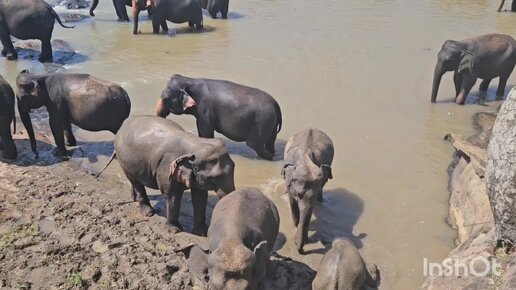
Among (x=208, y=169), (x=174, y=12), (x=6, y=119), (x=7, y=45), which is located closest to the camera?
(x=208, y=169)

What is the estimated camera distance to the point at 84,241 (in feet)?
20.1

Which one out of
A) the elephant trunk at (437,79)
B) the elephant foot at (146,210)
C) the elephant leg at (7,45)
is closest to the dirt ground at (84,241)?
the elephant foot at (146,210)

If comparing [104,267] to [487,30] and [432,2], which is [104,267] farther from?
[432,2]

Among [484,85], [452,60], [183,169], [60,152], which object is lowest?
[60,152]

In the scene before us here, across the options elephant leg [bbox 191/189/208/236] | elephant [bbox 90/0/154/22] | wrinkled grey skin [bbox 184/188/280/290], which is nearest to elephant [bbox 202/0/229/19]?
elephant [bbox 90/0/154/22]

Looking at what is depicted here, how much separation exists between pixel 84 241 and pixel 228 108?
3005mm

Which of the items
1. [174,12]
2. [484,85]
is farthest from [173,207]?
[174,12]

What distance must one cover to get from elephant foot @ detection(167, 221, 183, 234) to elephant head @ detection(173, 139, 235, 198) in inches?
29.7

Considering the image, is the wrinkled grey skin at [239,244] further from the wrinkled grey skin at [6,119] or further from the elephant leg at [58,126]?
the wrinkled grey skin at [6,119]

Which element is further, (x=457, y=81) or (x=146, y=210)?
(x=457, y=81)

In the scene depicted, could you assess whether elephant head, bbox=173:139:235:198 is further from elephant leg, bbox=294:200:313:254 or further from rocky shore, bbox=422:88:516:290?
rocky shore, bbox=422:88:516:290

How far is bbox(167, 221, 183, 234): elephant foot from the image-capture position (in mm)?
6492

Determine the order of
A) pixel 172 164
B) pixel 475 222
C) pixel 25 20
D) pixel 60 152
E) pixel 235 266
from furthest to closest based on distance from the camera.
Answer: pixel 25 20
pixel 60 152
pixel 475 222
pixel 172 164
pixel 235 266

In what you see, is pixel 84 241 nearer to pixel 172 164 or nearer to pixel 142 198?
pixel 142 198
